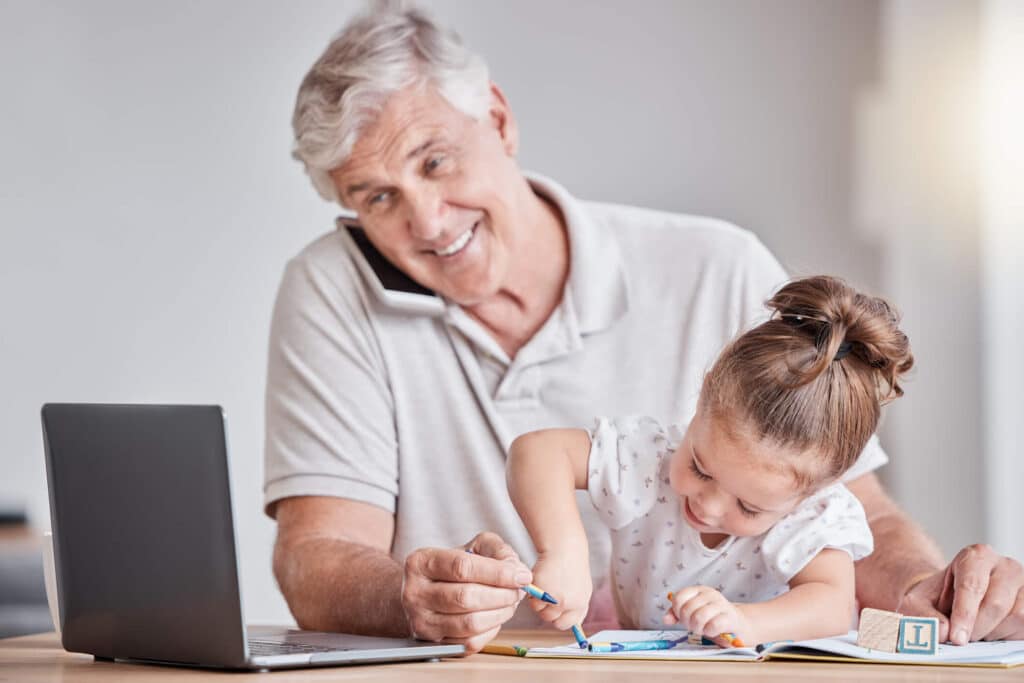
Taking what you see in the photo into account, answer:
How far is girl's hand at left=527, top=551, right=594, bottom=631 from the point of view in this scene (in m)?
1.19

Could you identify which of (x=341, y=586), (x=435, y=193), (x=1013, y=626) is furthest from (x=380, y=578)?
(x=1013, y=626)

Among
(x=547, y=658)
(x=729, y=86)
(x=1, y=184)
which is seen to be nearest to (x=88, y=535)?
(x=547, y=658)

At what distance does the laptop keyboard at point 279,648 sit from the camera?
1.08 m

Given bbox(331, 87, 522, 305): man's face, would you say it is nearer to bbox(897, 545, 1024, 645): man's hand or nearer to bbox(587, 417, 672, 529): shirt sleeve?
bbox(587, 417, 672, 529): shirt sleeve

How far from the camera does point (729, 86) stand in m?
3.21

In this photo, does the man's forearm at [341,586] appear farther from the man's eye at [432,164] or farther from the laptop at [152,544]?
the man's eye at [432,164]

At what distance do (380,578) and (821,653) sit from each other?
1.76 feet

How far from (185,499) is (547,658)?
402 mm

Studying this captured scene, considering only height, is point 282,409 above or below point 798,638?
above

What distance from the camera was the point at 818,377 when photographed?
4.10 feet

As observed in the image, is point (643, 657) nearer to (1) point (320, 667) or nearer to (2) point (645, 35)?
(1) point (320, 667)

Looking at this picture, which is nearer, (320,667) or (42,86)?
(320,667)

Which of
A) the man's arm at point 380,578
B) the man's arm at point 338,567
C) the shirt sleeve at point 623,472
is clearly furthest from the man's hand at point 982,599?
the man's arm at point 338,567

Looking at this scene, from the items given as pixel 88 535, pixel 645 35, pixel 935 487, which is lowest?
pixel 935 487
